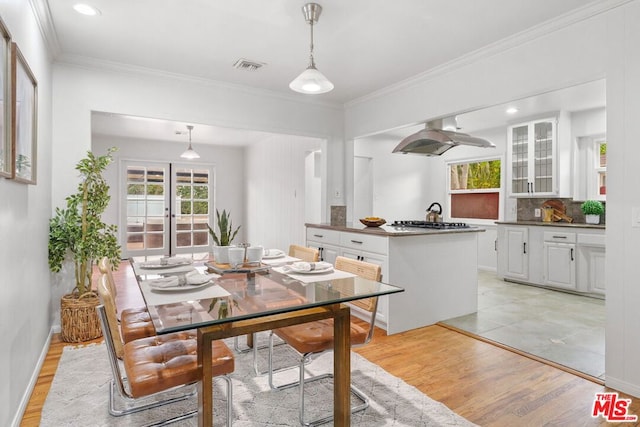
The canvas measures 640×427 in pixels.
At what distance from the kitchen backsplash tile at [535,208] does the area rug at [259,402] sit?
4270 mm

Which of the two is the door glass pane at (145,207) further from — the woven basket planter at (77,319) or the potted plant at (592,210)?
the potted plant at (592,210)

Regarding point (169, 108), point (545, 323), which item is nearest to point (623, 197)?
point (545, 323)

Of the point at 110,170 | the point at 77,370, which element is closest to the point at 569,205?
the point at 77,370

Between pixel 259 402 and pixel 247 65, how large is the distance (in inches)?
111

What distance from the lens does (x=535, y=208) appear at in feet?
18.1

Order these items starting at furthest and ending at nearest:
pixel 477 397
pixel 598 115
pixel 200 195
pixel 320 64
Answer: pixel 200 195 < pixel 598 115 < pixel 320 64 < pixel 477 397

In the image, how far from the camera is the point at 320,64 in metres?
3.41

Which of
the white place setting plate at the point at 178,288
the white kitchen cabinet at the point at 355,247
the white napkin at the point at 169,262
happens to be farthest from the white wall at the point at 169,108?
the white place setting plate at the point at 178,288

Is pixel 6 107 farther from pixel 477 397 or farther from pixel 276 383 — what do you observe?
pixel 477 397

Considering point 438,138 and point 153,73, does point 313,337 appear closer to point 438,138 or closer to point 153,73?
point 438,138

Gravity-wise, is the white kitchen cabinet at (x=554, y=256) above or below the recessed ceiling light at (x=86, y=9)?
below

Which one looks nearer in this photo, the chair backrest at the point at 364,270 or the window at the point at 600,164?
the chair backrest at the point at 364,270

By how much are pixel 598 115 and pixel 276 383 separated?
539 cm

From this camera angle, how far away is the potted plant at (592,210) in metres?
4.78
